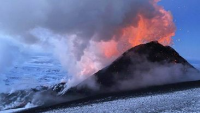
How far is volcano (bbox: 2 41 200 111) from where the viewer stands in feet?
300

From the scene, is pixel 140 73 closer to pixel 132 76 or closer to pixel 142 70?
pixel 142 70

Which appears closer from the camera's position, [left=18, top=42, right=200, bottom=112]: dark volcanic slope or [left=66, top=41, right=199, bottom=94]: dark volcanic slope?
[left=18, top=42, right=200, bottom=112]: dark volcanic slope

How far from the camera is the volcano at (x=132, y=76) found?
91.4 m

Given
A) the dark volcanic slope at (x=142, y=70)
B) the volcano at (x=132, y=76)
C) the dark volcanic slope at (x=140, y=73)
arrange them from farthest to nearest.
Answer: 1. the dark volcanic slope at (x=142, y=70)
2. the volcano at (x=132, y=76)
3. the dark volcanic slope at (x=140, y=73)

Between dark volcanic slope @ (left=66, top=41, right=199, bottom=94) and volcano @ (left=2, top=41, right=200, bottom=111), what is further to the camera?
dark volcanic slope @ (left=66, top=41, right=199, bottom=94)

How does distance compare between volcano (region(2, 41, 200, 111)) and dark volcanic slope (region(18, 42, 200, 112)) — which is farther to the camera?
volcano (region(2, 41, 200, 111))

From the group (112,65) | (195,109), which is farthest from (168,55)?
(195,109)

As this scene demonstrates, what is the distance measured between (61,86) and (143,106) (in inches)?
2628

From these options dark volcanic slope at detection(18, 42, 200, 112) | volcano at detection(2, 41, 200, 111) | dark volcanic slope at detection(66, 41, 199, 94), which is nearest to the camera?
dark volcanic slope at detection(18, 42, 200, 112)

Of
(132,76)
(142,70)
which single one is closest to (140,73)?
(142,70)

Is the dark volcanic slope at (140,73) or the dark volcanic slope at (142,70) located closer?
the dark volcanic slope at (140,73)

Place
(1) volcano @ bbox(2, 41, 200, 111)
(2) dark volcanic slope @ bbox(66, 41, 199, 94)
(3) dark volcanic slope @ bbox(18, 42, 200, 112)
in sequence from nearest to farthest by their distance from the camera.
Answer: (3) dark volcanic slope @ bbox(18, 42, 200, 112) < (1) volcano @ bbox(2, 41, 200, 111) < (2) dark volcanic slope @ bbox(66, 41, 199, 94)

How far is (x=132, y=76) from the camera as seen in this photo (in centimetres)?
10512

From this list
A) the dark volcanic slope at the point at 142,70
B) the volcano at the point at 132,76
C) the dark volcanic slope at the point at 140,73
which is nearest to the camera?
the dark volcanic slope at the point at 140,73
